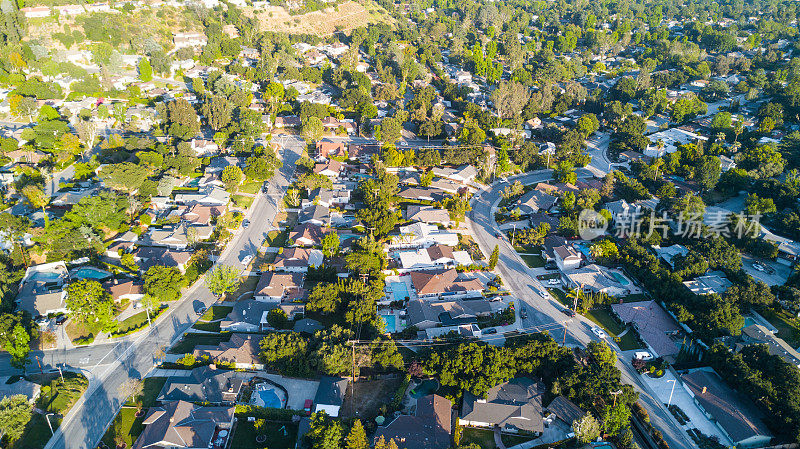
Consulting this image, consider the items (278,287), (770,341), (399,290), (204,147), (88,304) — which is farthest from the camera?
(204,147)

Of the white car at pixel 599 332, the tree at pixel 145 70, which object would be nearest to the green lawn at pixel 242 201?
the white car at pixel 599 332

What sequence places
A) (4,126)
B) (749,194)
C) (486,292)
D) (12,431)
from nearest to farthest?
1. (12,431)
2. (486,292)
3. (749,194)
4. (4,126)

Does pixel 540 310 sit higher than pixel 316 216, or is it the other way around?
pixel 316 216

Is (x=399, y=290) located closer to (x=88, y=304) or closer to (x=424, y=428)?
(x=424, y=428)

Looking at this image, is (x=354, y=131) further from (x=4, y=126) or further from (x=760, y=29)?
(x=760, y=29)

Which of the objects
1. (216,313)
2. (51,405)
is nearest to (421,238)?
(216,313)

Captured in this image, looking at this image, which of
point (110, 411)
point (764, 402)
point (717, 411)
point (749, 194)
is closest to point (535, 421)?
point (717, 411)

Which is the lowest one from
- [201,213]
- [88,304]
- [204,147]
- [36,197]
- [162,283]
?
[201,213]
